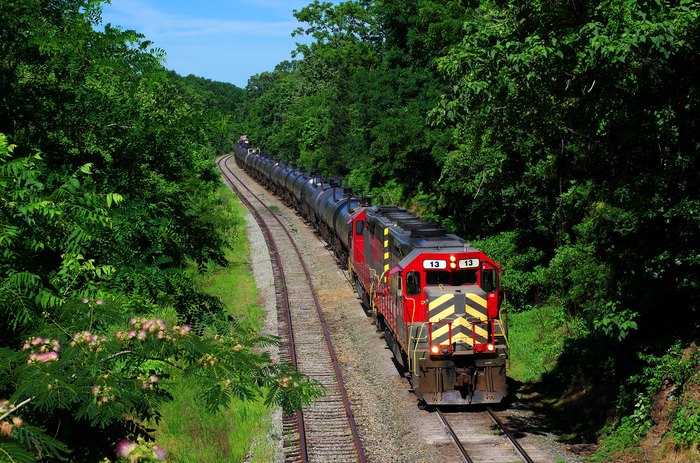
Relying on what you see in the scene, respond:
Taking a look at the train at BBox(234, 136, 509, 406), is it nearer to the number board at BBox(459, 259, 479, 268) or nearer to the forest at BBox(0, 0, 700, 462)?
the number board at BBox(459, 259, 479, 268)

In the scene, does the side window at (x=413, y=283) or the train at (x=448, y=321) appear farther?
the side window at (x=413, y=283)

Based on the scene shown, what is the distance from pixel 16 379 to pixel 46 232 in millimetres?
2778

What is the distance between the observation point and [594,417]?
56.6 ft

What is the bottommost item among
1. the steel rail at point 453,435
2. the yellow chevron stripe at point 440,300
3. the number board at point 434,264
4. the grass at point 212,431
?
the grass at point 212,431

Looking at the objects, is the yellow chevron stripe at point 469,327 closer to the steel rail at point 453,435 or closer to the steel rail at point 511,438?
the steel rail at point 511,438

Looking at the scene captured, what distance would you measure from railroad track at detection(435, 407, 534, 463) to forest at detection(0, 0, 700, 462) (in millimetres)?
1758

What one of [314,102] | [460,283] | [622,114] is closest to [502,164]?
[460,283]

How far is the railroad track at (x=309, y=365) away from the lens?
15867 mm

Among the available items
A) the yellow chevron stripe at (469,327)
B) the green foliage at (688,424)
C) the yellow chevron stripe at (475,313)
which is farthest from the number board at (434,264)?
the green foliage at (688,424)

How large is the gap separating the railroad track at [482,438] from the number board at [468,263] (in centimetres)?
370

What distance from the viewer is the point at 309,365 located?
21.7 meters

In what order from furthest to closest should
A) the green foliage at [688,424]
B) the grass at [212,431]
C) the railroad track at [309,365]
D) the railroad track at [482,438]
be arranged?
the railroad track at [309,365]
the grass at [212,431]
the railroad track at [482,438]
the green foliage at [688,424]

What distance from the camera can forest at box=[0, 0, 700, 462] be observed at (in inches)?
304

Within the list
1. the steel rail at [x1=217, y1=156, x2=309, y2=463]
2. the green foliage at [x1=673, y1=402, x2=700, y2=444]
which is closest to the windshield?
the steel rail at [x1=217, y1=156, x2=309, y2=463]
